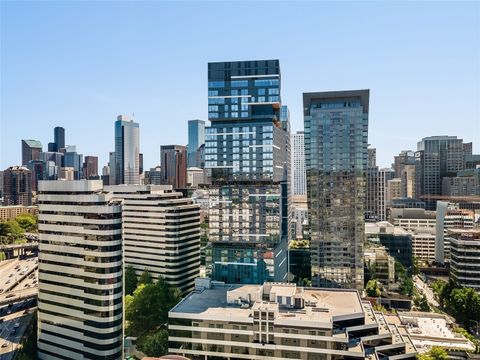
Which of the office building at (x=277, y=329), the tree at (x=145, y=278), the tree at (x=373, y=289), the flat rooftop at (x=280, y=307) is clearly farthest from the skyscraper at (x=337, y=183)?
the tree at (x=145, y=278)

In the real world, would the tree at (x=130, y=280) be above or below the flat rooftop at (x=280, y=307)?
below

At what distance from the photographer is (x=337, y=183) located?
451 ft

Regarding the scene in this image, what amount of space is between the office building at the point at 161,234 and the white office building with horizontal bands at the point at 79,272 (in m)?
43.9

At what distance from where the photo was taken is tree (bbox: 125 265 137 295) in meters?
127

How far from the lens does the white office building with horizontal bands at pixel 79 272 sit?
79.8 meters

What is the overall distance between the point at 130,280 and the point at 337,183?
7875cm

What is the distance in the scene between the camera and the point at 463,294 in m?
120

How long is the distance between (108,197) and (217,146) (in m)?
51.8

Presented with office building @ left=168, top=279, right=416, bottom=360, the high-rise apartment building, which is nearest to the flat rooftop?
office building @ left=168, top=279, right=416, bottom=360

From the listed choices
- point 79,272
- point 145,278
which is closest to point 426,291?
point 145,278

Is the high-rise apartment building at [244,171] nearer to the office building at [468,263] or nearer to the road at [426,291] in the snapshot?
the road at [426,291]

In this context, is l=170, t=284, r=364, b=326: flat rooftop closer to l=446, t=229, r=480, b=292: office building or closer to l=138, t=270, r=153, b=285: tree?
l=138, t=270, r=153, b=285: tree

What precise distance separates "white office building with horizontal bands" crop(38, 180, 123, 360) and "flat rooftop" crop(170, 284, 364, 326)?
1434 cm

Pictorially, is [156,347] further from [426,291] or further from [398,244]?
[426,291]
